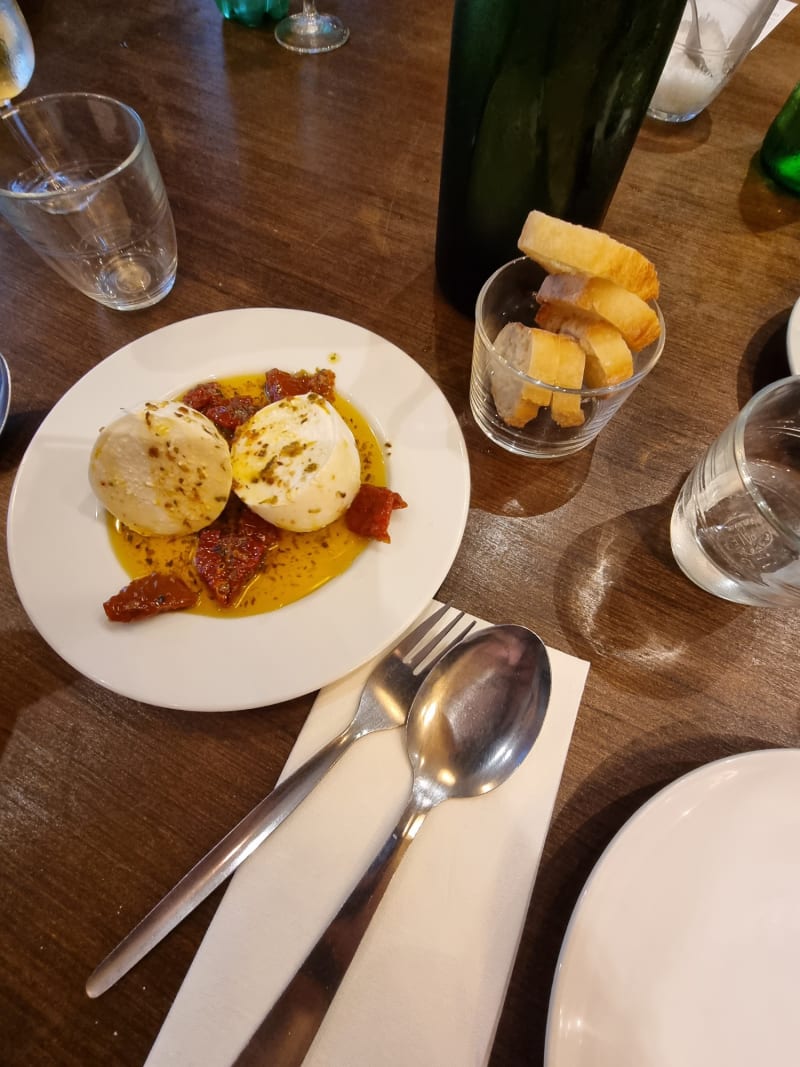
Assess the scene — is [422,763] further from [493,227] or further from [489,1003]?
[493,227]

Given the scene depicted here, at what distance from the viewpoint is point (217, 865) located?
54cm

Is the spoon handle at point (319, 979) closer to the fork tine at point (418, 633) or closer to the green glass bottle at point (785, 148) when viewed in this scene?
the fork tine at point (418, 633)

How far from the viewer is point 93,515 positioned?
701 millimetres

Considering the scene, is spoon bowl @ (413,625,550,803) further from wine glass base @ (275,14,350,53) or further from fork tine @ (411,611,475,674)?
wine glass base @ (275,14,350,53)

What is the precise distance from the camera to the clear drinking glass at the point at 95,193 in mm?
839

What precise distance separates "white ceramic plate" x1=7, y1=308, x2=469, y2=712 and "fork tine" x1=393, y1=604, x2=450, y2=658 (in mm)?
49

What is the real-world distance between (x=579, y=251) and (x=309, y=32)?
111 centimetres

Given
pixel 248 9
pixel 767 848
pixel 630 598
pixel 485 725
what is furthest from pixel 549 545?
pixel 248 9

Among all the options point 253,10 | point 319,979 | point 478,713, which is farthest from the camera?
point 253,10

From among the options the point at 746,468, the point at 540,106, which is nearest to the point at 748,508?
the point at 746,468

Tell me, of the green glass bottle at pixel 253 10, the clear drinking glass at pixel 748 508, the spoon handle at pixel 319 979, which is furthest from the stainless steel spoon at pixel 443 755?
the green glass bottle at pixel 253 10

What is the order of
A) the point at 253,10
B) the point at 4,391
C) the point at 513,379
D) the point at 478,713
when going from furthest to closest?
the point at 253,10 → the point at 4,391 → the point at 513,379 → the point at 478,713

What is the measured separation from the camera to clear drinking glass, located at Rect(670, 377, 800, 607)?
634 millimetres

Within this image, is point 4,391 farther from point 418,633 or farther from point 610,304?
point 610,304
